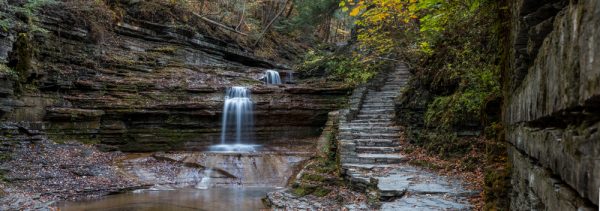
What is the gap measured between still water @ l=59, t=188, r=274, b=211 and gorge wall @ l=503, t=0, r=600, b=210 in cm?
790

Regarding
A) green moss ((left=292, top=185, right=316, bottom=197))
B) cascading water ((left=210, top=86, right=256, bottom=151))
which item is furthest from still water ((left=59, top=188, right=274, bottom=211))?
cascading water ((left=210, top=86, right=256, bottom=151))

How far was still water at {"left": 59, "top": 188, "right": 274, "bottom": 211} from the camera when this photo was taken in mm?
10180

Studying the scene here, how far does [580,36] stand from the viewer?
156 centimetres

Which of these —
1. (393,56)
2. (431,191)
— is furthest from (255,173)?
(393,56)

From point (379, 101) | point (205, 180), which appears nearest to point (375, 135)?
point (379, 101)

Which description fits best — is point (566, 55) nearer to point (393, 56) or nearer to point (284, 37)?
point (393, 56)

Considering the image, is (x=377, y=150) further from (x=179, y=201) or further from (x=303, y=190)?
(x=179, y=201)

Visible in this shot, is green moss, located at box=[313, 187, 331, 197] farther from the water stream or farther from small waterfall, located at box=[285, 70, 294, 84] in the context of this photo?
small waterfall, located at box=[285, 70, 294, 84]

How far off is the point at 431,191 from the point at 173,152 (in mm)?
11337

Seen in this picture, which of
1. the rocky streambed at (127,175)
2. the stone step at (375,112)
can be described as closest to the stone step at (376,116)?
the stone step at (375,112)

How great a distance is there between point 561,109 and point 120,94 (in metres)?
17.3

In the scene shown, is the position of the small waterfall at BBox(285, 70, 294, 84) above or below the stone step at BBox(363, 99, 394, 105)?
above

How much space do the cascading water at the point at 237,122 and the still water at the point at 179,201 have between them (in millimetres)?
5183

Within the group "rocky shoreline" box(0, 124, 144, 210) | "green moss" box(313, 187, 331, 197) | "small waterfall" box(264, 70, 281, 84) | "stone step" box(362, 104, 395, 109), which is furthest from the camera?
"small waterfall" box(264, 70, 281, 84)
